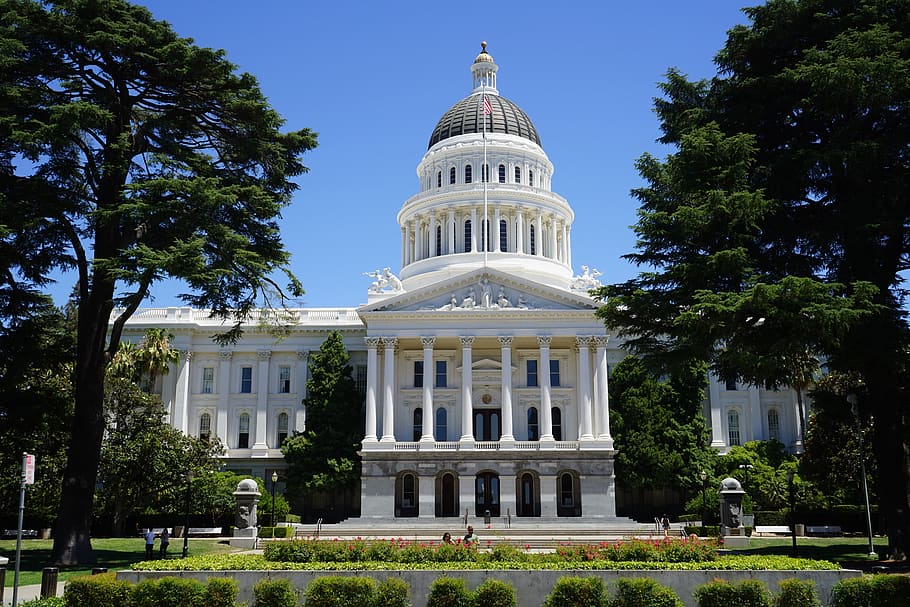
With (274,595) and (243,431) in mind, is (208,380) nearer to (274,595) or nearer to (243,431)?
(243,431)

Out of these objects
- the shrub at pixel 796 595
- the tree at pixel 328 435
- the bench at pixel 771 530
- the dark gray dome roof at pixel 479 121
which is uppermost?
the dark gray dome roof at pixel 479 121

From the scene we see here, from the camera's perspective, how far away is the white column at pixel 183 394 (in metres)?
67.3

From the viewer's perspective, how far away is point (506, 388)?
2365 inches

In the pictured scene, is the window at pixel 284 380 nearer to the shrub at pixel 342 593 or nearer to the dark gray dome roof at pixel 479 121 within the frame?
the dark gray dome roof at pixel 479 121

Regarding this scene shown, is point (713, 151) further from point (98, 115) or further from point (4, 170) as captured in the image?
point (4, 170)

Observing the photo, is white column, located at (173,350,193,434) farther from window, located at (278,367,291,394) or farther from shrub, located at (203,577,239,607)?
shrub, located at (203,577,239,607)

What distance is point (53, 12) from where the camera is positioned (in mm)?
31094

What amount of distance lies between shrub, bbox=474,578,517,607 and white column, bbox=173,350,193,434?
53243mm

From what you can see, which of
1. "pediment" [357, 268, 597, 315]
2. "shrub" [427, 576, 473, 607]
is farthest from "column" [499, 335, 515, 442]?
"shrub" [427, 576, 473, 607]

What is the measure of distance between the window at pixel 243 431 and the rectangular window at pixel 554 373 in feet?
77.2

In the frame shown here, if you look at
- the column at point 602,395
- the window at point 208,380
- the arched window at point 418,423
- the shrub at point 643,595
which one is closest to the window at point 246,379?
the window at point 208,380

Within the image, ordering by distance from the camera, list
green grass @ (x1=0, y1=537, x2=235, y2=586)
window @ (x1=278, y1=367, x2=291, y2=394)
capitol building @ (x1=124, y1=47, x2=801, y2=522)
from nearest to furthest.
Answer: green grass @ (x1=0, y1=537, x2=235, y2=586) < capitol building @ (x1=124, y1=47, x2=801, y2=522) < window @ (x1=278, y1=367, x2=291, y2=394)

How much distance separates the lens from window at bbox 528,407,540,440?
2527 inches

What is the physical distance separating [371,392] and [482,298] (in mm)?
9873
